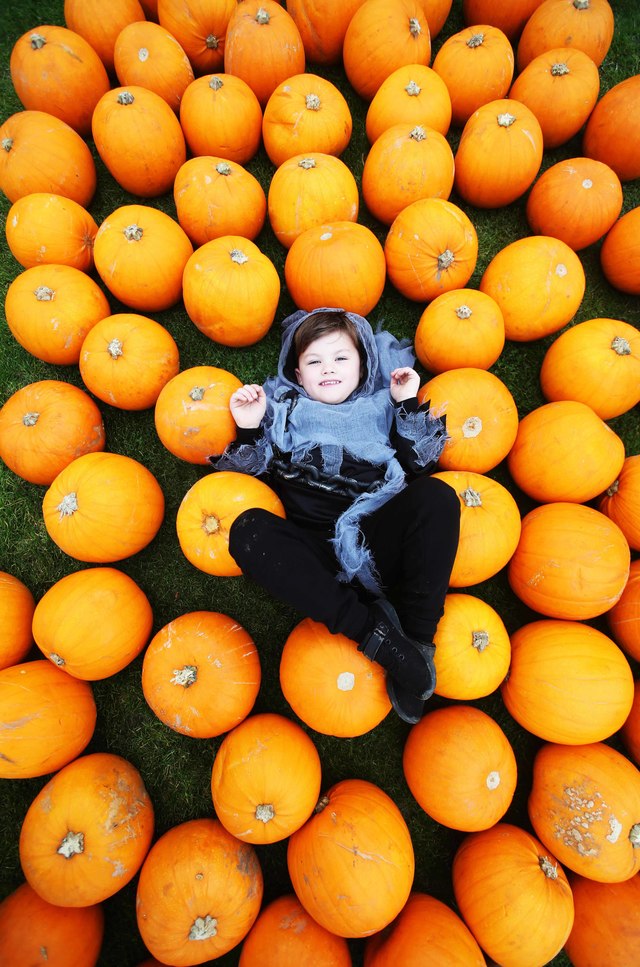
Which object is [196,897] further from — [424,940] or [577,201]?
[577,201]

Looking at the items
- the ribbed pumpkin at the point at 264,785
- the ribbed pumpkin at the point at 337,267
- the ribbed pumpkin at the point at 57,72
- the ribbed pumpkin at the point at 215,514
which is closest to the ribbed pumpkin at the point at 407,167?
the ribbed pumpkin at the point at 337,267

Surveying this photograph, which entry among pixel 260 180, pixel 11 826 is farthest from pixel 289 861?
pixel 260 180

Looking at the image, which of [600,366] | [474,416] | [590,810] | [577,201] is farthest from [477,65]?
[590,810]

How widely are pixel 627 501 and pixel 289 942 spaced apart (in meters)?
2.90

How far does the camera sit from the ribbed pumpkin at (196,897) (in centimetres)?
228

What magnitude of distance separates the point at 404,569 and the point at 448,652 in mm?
467

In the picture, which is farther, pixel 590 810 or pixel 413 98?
pixel 413 98

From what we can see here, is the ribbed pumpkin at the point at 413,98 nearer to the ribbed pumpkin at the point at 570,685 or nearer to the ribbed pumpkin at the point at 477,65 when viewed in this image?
the ribbed pumpkin at the point at 477,65

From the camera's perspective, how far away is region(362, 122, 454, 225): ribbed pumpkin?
3.14 m

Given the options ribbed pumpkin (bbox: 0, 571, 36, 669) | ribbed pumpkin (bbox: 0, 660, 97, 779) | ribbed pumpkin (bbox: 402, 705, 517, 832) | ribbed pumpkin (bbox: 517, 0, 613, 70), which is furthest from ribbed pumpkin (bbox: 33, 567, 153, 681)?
ribbed pumpkin (bbox: 517, 0, 613, 70)

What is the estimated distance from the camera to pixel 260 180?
3.72 metres

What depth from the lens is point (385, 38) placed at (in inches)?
134

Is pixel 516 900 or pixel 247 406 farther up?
pixel 247 406

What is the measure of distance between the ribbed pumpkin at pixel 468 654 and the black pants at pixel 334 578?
0.50 ft
